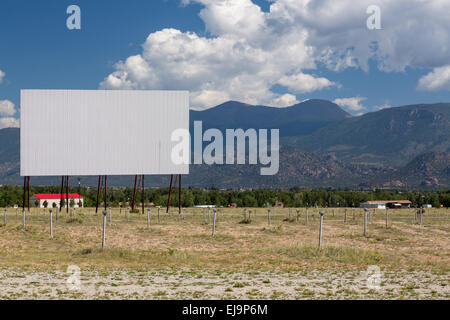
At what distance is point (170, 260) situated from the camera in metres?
20.7

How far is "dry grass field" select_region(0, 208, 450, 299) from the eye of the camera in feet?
43.3

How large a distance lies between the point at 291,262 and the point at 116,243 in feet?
36.1

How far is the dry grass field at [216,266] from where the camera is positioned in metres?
13.2

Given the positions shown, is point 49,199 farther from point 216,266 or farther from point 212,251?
point 216,266

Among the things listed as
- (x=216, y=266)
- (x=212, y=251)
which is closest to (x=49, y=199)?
(x=212, y=251)

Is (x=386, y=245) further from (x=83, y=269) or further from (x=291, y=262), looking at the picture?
(x=83, y=269)

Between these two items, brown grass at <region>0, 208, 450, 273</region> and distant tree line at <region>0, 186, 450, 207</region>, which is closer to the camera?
brown grass at <region>0, 208, 450, 273</region>

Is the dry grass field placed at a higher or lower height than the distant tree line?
higher

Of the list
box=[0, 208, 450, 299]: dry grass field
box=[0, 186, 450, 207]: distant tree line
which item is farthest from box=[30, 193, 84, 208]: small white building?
box=[0, 208, 450, 299]: dry grass field

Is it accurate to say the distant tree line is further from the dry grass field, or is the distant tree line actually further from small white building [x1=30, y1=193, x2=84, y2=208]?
the dry grass field

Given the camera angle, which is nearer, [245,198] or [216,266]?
[216,266]

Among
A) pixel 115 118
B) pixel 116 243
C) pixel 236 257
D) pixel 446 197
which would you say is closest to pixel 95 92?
pixel 115 118

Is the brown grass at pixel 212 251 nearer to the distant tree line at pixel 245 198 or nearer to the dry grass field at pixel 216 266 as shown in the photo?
the dry grass field at pixel 216 266

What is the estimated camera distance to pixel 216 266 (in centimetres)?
1948
